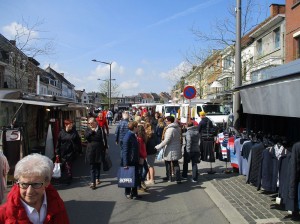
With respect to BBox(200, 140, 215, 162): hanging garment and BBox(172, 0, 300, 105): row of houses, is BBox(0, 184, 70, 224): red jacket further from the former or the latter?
BBox(172, 0, 300, 105): row of houses

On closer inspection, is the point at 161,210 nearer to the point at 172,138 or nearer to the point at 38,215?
the point at 172,138

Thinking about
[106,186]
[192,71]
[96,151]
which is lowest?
[106,186]

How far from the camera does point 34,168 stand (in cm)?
260

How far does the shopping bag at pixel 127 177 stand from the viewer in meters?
7.18

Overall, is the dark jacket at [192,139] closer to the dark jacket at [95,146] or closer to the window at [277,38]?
the dark jacket at [95,146]

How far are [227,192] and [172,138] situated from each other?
6.41 feet

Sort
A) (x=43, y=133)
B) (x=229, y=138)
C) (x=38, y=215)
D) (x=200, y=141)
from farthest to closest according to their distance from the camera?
(x=43, y=133)
(x=200, y=141)
(x=229, y=138)
(x=38, y=215)

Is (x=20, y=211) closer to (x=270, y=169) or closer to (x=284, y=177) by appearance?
(x=284, y=177)

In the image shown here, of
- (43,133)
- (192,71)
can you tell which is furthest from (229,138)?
(192,71)

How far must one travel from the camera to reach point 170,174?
360 inches

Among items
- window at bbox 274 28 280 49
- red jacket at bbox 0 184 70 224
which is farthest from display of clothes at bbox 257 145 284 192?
window at bbox 274 28 280 49

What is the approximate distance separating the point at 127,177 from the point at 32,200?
4694mm

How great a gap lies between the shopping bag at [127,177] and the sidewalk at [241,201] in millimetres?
1726

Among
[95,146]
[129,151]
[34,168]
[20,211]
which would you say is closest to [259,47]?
[95,146]
